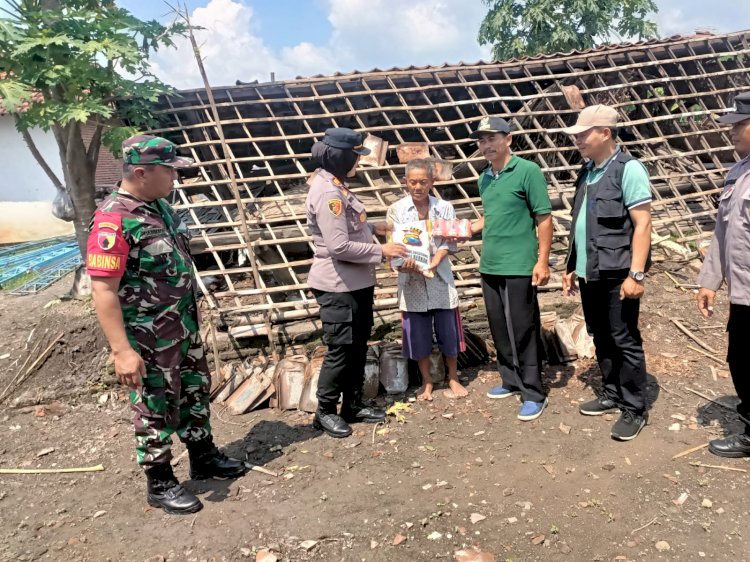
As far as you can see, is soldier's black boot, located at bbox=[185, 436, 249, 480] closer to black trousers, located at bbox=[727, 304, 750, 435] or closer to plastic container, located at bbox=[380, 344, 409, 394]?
plastic container, located at bbox=[380, 344, 409, 394]

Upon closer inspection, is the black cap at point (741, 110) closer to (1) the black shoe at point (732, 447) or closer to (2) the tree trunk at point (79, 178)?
(1) the black shoe at point (732, 447)

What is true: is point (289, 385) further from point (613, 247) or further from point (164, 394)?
point (613, 247)

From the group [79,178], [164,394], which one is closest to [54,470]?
[164,394]

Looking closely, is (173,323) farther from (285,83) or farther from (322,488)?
(285,83)

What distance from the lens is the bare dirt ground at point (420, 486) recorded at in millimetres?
2359

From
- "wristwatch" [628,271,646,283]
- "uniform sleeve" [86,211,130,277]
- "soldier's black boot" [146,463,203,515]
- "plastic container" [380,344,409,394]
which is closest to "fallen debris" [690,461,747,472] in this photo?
"wristwatch" [628,271,646,283]

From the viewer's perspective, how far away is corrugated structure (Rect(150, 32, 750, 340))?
203 inches

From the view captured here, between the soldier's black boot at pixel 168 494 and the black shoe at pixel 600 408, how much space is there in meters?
2.52

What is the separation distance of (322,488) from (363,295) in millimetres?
1179

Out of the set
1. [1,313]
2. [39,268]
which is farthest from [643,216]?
[39,268]

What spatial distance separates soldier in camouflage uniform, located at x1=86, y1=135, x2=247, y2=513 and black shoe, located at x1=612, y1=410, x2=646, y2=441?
250 cm

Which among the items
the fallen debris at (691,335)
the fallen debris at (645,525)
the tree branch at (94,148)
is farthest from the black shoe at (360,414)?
the tree branch at (94,148)

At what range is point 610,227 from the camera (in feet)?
9.37

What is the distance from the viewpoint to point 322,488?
2852 mm
